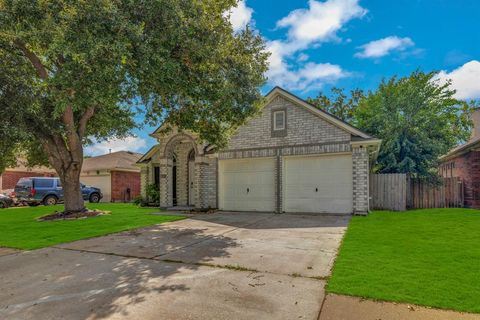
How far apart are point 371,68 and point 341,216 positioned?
9.38m

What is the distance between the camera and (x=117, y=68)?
287 inches

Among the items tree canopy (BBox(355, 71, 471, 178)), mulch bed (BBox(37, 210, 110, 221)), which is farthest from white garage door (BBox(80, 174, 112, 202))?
tree canopy (BBox(355, 71, 471, 178))

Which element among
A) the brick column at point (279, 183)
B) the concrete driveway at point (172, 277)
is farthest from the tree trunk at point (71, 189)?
the brick column at point (279, 183)

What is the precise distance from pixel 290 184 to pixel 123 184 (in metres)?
17.1

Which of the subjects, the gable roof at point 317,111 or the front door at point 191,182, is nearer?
the gable roof at point 317,111

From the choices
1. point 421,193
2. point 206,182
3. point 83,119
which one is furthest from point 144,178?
point 421,193

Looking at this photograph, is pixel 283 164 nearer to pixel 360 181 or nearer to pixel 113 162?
pixel 360 181

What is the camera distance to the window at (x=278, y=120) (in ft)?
45.3

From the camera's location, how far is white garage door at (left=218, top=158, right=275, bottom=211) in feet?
45.5

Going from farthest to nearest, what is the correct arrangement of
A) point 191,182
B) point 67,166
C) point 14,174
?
point 14,174 → point 191,182 → point 67,166

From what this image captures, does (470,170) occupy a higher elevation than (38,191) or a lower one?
higher

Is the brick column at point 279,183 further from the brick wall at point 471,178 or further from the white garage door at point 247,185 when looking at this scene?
the brick wall at point 471,178

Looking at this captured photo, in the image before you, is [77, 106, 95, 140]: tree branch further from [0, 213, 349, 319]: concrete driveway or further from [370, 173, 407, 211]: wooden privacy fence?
[370, 173, 407, 211]: wooden privacy fence

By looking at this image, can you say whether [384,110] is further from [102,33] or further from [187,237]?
[102,33]
